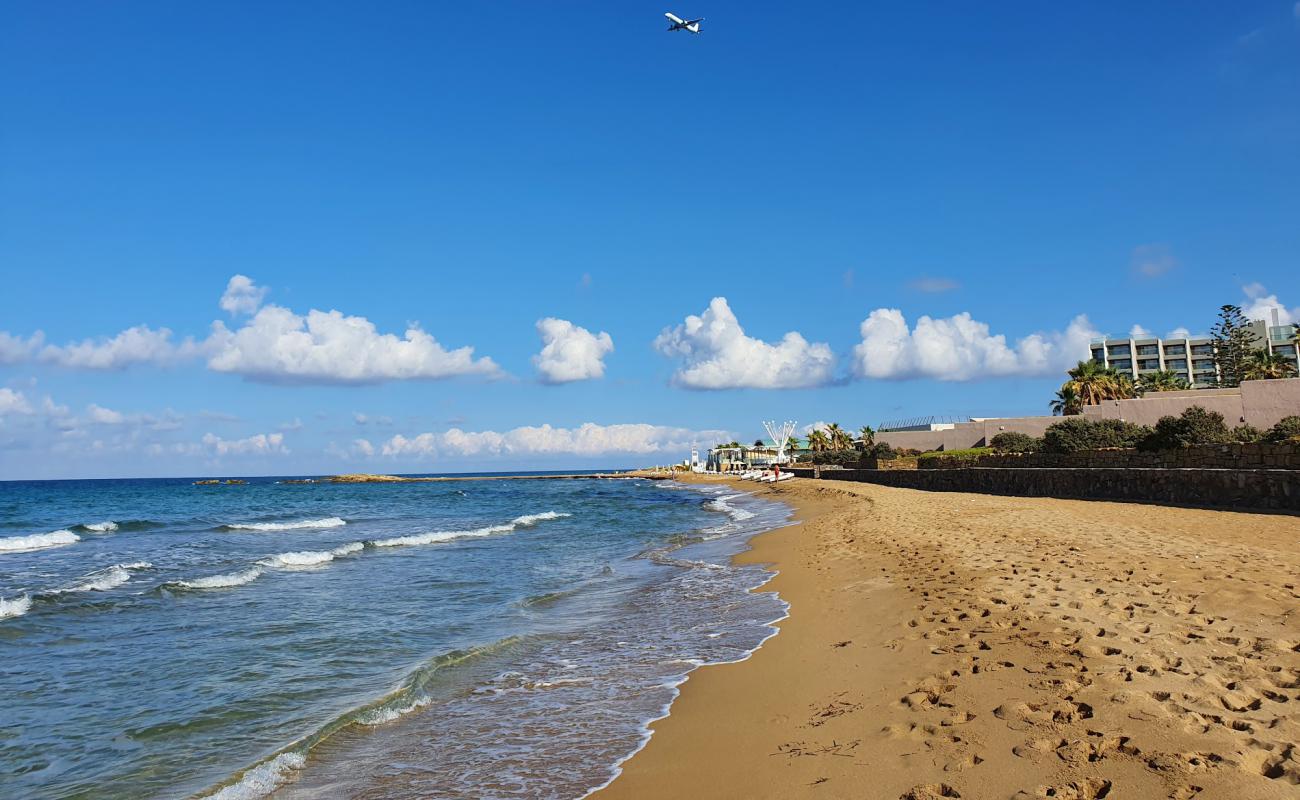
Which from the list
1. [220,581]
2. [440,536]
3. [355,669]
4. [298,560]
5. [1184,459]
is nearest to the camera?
[355,669]

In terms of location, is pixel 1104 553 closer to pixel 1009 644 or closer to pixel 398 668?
pixel 1009 644

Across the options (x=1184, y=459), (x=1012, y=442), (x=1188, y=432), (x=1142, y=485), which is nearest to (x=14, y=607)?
(x=1142, y=485)

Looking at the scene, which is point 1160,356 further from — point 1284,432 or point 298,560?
point 298,560

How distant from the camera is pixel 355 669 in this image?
10555mm

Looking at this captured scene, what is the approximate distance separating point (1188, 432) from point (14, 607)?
34.9 metres

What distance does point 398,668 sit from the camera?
10.6m

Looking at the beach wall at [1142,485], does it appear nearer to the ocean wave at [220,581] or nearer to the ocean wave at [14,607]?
the ocean wave at [220,581]

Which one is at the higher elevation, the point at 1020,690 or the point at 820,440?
the point at 820,440

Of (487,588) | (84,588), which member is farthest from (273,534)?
(487,588)

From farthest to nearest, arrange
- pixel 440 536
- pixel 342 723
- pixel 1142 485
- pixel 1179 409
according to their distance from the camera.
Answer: pixel 1179 409 < pixel 440 536 < pixel 1142 485 < pixel 342 723

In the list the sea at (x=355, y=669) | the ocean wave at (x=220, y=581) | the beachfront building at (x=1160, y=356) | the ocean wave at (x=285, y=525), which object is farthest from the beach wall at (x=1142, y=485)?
the beachfront building at (x=1160, y=356)

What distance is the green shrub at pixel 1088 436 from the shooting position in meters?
36.0

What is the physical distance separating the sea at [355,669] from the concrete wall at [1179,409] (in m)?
30.7

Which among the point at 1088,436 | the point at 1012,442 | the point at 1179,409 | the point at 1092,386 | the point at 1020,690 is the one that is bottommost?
the point at 1020,690
